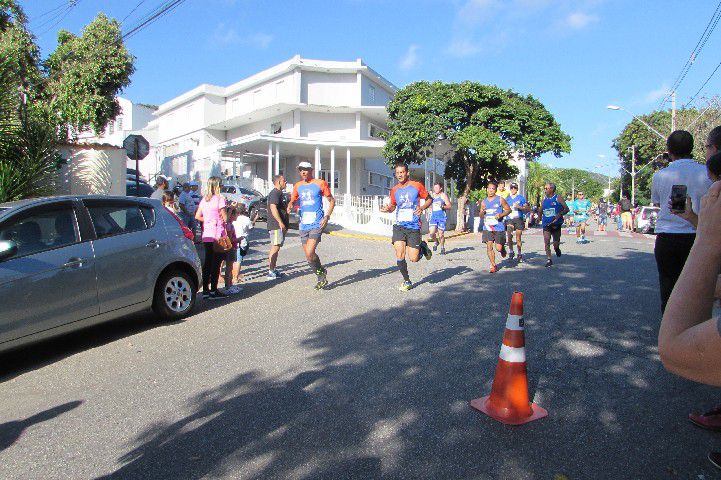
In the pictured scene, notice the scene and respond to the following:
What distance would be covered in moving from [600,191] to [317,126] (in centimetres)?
11364

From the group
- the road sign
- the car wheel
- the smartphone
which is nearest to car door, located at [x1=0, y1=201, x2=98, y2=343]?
the car wheel

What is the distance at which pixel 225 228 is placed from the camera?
804 centimetres

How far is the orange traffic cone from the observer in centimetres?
345

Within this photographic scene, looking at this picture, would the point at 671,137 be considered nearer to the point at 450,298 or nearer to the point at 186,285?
the point at 450,298

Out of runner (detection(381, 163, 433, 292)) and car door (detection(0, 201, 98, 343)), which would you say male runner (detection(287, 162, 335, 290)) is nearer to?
runner (detection(381, 163, 433, 292))

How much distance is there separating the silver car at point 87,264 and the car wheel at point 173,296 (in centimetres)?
1

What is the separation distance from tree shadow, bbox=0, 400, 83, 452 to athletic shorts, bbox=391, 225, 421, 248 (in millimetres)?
5052

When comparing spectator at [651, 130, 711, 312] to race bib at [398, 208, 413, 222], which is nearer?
spectator at [651, 130, 711, 312]

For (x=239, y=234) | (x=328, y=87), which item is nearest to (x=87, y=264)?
(x=239, y=234)


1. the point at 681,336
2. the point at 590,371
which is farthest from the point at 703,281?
the point at 590,371

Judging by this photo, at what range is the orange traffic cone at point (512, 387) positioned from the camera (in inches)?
136

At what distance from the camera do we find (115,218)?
629cm

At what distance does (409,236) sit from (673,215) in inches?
165

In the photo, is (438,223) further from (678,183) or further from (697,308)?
(697,308)
